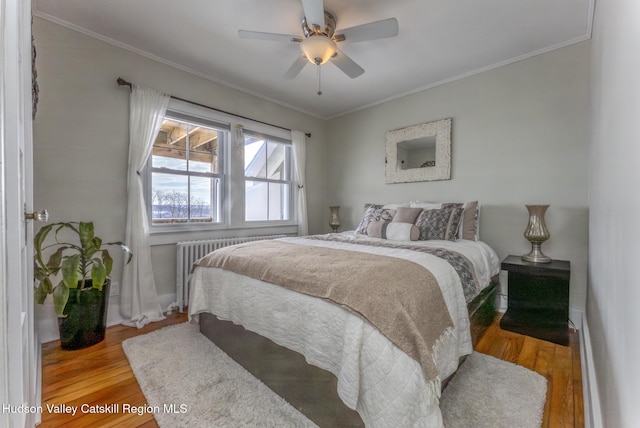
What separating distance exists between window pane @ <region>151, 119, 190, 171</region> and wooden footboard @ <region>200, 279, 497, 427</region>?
5.55ft

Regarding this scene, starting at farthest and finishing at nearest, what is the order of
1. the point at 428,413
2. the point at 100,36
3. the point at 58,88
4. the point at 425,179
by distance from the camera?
the point at 425,179 < the point at 100,36 < the point at 58,88 < the point at 428,413

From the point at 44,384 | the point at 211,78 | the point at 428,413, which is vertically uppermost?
the point at 211,78

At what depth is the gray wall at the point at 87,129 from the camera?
7.11 feet

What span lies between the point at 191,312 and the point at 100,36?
2481mm

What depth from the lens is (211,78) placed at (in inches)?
123

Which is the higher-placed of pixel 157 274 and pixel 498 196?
pixel 498 196

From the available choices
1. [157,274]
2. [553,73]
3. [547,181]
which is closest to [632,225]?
[547,181]

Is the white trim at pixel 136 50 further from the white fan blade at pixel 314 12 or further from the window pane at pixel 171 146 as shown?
the white fan blade at pixel 314 12

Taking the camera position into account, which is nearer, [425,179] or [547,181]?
[547,181]

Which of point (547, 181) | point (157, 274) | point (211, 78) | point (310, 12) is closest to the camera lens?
point (310, 12)

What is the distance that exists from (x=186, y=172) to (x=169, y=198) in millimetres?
334

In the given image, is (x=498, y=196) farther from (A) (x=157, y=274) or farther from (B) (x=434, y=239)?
(A) (x=157, y=274)

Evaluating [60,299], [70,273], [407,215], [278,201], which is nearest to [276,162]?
[278,201]

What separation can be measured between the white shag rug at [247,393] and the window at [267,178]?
1.98 m
